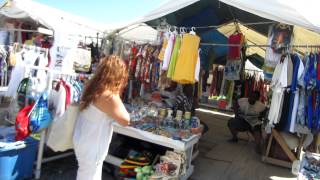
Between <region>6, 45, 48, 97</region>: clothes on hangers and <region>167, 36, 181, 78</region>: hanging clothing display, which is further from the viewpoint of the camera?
<region>167, 36, 181, 78</region>: hanging clothing display

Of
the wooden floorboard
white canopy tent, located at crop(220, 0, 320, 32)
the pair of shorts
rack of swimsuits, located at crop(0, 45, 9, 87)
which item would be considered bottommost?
the wooden floorboard

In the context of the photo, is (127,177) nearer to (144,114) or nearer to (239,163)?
(144,114)

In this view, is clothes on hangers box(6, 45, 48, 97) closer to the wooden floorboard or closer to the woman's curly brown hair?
the woman's curly brown hair

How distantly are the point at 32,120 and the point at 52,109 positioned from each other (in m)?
0.31

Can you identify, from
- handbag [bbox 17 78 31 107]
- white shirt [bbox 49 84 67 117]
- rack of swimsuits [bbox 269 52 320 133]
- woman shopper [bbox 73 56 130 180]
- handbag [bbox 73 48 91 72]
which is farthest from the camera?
handbag [bbox 73 48 91 72]

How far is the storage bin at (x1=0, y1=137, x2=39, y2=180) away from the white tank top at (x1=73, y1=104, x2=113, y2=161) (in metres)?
1.27

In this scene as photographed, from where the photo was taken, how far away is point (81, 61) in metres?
4.69

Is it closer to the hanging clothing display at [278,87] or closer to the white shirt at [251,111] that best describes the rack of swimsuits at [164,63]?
the hanging clothing display at [278,87]

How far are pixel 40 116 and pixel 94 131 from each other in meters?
1.29

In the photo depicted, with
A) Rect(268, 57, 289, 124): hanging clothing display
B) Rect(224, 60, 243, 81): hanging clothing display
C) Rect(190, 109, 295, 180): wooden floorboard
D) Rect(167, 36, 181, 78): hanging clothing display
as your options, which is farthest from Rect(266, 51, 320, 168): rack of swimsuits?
Rect(224, 60, 243, 81): hanging clothing display

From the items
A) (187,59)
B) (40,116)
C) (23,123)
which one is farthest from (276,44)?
(23,123)

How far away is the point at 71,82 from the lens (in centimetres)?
379

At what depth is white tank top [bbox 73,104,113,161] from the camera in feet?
8.06

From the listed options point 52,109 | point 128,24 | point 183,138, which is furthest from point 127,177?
point 128,24
